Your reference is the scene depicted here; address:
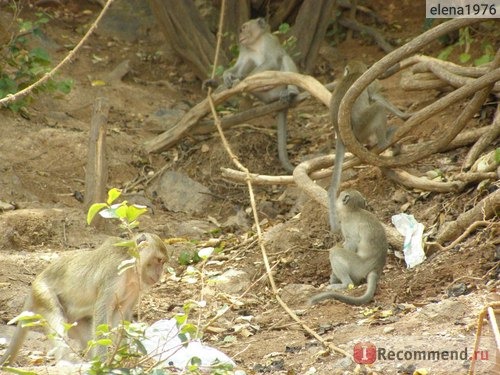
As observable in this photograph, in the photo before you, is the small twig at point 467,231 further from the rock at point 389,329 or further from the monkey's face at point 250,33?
the monkey's face at point 250,33

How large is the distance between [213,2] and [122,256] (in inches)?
303

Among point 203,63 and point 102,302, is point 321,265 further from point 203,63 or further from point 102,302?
point 203,63

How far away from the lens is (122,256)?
5293mm

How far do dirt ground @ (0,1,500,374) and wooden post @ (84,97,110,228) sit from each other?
0.25 metres

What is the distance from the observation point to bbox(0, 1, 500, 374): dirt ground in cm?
555

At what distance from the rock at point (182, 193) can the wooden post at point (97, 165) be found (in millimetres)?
1377

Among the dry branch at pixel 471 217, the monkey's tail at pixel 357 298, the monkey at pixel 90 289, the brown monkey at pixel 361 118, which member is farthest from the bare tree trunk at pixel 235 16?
the monkey at pixel 90 289

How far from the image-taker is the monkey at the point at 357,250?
6.71 metres

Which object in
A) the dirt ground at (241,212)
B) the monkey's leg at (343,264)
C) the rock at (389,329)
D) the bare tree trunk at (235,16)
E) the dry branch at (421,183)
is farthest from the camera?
the bare tree trunk at (235,16)

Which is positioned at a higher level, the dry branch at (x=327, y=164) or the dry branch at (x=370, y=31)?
the dry branch at (x=370, y=31)

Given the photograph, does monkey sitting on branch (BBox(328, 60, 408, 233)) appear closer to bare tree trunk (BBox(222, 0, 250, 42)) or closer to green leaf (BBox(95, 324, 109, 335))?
bare tree trunk (BBox(222, 0, 250, 42))

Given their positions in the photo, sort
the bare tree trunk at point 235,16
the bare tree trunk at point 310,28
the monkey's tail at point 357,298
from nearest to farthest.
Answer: the monkey's tail at point 357,298
the bare tree trunk at point 310,28
the bare tree trunk at point 235,16

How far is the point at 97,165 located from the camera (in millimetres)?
8367

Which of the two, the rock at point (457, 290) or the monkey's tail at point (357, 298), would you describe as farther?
the monkey's tail at point (357, 298)
